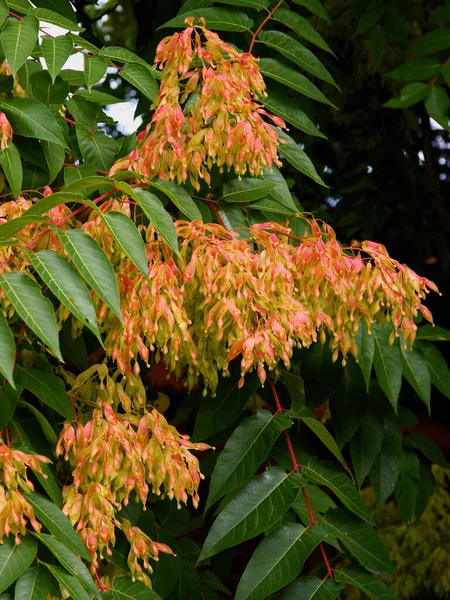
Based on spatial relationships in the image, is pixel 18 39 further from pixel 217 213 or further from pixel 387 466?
pixel 387 466

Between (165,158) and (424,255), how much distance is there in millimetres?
2861

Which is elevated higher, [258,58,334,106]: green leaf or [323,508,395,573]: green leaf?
[258,58,334,106]: green leaf

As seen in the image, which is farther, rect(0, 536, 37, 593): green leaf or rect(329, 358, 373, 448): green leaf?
rect(329, 358, 373, 448): green leaf

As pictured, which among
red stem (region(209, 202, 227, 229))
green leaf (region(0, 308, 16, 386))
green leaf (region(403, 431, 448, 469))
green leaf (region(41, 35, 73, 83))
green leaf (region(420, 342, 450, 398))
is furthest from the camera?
green leaf (region(403, 431, 448, 469))

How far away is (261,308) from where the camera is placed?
137 cm

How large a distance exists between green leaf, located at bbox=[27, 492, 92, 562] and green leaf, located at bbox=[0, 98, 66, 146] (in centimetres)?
69

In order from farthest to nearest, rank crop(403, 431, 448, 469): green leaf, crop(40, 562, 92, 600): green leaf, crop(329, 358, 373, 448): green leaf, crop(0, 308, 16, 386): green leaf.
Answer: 1. crop(403, 431, 448, 469): green leaf
2. crop(329, 358, 373, 448): green leaf
3. crop(40, 562, 92, 600): green leaf
4. crop(0, 308, 16, 386): green leaf

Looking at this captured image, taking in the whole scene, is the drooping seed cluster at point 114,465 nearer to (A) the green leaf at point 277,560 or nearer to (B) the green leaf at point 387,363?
(A) the green leaf at point 277,560

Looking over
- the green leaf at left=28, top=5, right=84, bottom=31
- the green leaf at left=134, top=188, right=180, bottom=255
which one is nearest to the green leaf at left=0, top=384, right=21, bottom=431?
the green leaf at left=134, top=188, right=180, bottom=255

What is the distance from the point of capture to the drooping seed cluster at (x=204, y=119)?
4.70 feet

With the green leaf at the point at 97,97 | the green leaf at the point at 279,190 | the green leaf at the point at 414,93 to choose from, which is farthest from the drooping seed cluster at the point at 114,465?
the green leaf at the point at 414,93

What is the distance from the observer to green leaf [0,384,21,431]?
1.39 m

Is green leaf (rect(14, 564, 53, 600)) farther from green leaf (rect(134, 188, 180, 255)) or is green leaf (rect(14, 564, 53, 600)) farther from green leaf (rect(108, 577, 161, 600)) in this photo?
green leaf (rect(134, 188, 180, 255))

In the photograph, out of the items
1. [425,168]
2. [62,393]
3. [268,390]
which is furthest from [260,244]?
[425,168]
